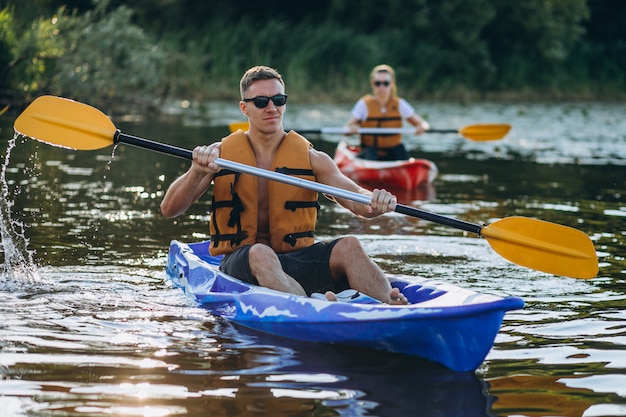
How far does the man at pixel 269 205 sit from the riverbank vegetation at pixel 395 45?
15209 millimetres

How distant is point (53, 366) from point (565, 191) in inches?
285

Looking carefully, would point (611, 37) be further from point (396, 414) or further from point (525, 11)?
point (396, 414)

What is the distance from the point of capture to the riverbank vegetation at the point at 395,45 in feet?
80.5

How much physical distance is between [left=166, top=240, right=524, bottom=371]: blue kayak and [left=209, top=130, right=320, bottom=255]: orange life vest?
0.75ft

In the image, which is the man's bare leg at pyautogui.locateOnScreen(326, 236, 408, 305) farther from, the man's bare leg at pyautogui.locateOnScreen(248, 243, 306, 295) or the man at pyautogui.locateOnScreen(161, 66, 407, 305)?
the man's bare leg at pyautogui.locateOnScreen(248, 243, 306, 295)

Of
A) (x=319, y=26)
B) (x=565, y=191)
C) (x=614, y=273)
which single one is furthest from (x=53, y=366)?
(x=319, y=26)

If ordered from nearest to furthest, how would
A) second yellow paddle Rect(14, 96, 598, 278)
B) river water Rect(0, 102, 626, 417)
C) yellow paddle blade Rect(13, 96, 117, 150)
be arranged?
river water Rect(0, 102, 626, 417) → second yellow paddle Rect(14, 96, 598, 278) → yellow paddle blade Rect(13, 96, 117, 150)

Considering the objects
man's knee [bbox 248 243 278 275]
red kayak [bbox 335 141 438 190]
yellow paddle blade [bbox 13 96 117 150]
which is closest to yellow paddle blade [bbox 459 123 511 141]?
red kayak [bbox 335 141 438 190]

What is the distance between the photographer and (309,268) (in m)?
5.14

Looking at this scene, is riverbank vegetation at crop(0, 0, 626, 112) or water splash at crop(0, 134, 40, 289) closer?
water splash at crop(0, 134, 40, 289)

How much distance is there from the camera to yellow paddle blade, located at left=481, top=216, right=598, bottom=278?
17.3 ft

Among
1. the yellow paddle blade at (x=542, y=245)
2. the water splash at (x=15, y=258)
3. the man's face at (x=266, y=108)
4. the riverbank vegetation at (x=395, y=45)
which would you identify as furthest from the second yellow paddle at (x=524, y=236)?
the riverbank vegetation at (x=395, y=45)

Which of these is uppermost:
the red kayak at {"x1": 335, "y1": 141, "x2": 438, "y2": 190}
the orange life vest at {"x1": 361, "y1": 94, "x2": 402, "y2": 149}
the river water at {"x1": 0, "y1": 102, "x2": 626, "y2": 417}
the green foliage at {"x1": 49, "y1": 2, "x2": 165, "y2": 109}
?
the green foliage at {"x1": 49, "y1": 2, "x2": 165, "y2": 109}

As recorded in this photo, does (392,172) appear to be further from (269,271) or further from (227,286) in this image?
(269,271)
